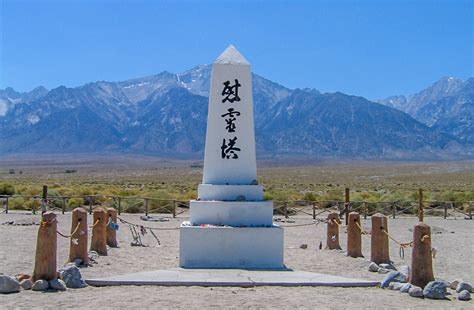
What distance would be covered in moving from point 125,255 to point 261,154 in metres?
180

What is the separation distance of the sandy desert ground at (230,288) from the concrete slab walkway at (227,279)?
230 millimetres

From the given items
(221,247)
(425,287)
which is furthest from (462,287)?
(221,247)

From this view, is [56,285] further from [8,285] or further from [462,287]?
[462,287]

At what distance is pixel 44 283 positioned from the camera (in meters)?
11.0

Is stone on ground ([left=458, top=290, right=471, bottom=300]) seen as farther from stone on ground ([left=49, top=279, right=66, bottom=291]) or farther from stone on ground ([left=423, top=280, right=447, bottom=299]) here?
stone on ground ([left=49, top=279, right=66, bottom=291])

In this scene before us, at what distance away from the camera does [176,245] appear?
1831 cm

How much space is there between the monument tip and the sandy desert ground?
4.37m

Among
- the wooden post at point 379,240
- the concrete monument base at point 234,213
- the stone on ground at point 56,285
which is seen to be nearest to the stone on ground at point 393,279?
the wooden post at point 379,240

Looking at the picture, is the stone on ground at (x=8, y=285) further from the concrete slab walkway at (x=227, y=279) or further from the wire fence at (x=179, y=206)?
the wire fence at (x=179, y=206)

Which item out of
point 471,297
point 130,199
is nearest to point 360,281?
point 471,297

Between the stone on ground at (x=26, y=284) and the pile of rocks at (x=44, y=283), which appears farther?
the stone on ground at (x=26, y=284)

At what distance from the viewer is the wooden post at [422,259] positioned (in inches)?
440

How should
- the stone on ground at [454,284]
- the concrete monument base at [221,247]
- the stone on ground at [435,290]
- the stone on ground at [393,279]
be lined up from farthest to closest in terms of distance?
1. the concrete monument base at [221,247]
2. the stone on ground at [393,279]
3. the stone on ground at [454,284]
4. the stone on ground at [435,290]

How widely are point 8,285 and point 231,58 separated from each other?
654 cm
